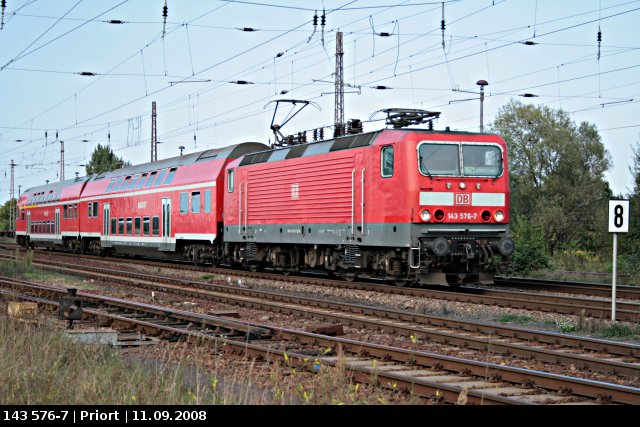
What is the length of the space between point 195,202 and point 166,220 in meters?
2.53

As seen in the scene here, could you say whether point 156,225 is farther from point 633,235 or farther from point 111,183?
point 633,235

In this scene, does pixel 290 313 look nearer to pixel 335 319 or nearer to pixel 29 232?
pixel 335 319

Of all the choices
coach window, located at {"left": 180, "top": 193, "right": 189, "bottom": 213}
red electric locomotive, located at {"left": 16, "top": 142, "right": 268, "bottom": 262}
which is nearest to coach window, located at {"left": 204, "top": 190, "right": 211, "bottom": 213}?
red electric locomotive, located at {"left": 16, "top": 142, "right": 268, "bottom": 262}

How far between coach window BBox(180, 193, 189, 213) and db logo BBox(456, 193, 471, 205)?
507 inches

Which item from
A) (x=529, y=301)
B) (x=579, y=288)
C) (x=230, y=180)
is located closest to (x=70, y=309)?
(x=529, y=301)

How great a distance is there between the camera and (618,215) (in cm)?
1359

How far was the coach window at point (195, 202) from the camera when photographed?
26.7 m

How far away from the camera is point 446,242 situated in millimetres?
16625

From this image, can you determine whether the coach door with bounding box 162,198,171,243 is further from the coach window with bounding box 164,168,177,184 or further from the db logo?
the db logo

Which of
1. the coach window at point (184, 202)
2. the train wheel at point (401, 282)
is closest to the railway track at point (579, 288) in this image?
the train wheel at point (401, 282)

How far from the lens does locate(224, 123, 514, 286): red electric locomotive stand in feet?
55.3

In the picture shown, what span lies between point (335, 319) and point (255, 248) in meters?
10.7

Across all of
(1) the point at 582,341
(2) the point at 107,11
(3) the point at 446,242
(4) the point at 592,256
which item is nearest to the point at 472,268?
(3) the point at 446,242

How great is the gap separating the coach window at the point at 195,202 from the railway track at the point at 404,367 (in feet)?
45.5
